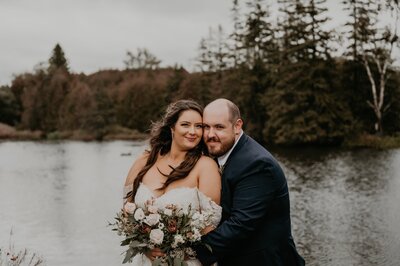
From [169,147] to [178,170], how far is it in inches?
18.3

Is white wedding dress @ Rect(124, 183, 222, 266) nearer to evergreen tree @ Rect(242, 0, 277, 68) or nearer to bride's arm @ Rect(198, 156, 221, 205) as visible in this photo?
bride's arm @ Rect(198, 156, 221, 205)

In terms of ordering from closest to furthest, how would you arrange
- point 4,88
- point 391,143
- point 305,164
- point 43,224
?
1. point 43,224
2. point 305,164
3. point 391,143
4. point 4,88

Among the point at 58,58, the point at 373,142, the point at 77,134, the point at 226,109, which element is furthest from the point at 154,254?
the point at 58,58

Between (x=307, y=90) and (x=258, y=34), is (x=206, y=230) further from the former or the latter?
(x=258, y=34)

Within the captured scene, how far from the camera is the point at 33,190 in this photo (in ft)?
67.1

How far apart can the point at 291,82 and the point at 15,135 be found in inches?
1642

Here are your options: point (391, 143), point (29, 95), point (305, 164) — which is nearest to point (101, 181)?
point (305, 164)

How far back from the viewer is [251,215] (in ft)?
12.7

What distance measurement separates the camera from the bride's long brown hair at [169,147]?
13.9 feet

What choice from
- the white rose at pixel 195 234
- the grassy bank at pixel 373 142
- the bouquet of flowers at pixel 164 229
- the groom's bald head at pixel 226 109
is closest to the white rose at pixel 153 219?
the bouquet of flowers at pixel 164 229

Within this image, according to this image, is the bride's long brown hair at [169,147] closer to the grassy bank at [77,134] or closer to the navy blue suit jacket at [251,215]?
the navy blue suit jacket at [251,215]

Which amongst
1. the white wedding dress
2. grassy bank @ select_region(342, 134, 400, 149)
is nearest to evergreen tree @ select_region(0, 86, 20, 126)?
grassy bank @ select_region(342, 134, 400, 149)

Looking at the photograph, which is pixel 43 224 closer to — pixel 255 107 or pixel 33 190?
pixel 33 190

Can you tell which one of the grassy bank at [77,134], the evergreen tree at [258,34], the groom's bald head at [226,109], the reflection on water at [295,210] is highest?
the evergreen tree at [258,34]
